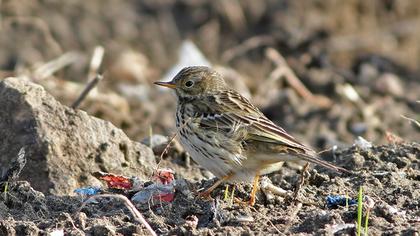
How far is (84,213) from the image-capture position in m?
6.46

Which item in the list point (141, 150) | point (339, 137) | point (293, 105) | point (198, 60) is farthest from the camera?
point (198, 60)

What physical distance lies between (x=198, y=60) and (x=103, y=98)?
207 cm

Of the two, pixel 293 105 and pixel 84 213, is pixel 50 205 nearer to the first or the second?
pixel 84 213

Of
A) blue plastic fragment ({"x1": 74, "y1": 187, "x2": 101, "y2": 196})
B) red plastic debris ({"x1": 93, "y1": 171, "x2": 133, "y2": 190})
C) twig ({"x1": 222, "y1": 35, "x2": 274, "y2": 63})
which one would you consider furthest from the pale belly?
twig ({"x1": 222, "y1": 35, "x2": 274, "y2": 63})

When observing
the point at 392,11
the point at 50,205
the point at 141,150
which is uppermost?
the point at 392,11

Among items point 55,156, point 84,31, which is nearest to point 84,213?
point 55,156

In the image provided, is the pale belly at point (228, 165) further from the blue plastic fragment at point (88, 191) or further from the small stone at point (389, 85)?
the small stone at point (389, 85)

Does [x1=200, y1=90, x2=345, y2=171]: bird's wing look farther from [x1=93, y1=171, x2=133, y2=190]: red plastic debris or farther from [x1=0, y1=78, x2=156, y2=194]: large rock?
[x1=0, y1=78, x2=156, y2=194]: large rock

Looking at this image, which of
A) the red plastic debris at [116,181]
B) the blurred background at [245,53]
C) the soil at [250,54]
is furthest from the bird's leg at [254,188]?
the blurred background at [245,53]

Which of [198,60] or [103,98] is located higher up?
[198,60]

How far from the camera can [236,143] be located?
721 centimetres

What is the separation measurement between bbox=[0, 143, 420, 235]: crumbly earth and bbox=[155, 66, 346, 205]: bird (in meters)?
0.17

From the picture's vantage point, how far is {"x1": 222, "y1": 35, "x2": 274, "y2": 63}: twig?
13953 millimetres

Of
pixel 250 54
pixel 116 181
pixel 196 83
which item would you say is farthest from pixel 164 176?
pixel 250 54
